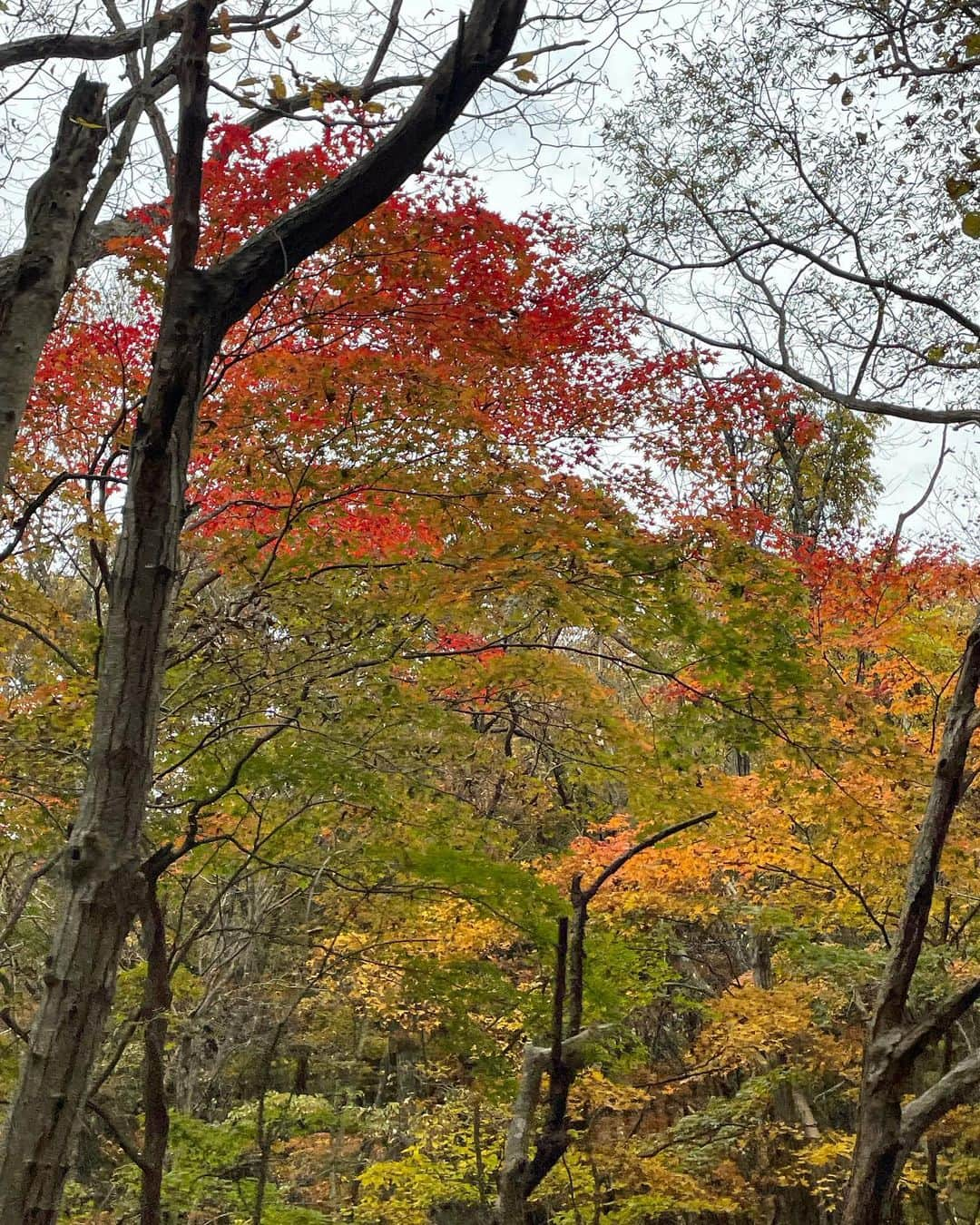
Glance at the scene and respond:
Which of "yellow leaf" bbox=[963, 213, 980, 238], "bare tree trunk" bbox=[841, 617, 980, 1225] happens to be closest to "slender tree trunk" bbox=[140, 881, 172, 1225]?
"bare tree trunk" bbox=[841, 617, 980, 1225]

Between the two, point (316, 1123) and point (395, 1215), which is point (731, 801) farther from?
point (316, 1123)

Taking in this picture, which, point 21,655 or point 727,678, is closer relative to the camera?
point 727,678

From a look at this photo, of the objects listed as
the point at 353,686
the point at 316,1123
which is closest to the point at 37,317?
the point at 353,686

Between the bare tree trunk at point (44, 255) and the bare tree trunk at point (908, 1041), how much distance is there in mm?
4182

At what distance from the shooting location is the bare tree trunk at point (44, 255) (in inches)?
136

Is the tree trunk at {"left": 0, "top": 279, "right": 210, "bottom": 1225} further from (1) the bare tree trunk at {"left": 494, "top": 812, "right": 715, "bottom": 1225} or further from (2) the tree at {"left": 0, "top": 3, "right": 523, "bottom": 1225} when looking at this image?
(1) the bare tree trunk at {"left": 494, "top": 812, "right": 715, "bottom": 1225}

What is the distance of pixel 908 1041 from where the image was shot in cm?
396

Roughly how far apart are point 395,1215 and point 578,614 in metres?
9.05

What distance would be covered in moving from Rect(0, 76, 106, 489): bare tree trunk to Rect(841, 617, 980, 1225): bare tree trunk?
418 cm

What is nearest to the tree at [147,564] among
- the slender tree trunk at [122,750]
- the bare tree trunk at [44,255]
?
the slender tree trunk at [122,750]

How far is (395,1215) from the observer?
10.6 m

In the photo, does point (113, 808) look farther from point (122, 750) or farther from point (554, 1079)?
point (554, 1079)

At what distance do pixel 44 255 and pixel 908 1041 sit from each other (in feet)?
16.0

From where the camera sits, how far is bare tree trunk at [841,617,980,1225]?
3887 millimetres
